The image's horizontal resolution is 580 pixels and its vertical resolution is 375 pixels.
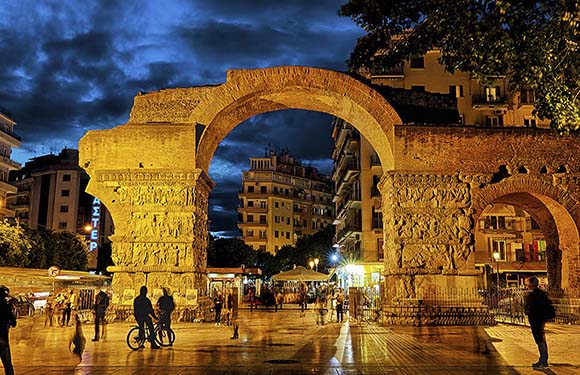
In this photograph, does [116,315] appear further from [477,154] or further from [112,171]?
[477,154]

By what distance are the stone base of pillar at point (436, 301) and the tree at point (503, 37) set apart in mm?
8093

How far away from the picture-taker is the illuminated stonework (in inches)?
682

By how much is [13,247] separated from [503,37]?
102 ft

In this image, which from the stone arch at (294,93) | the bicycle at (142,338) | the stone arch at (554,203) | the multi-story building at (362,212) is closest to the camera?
the bicycle at (142,338)

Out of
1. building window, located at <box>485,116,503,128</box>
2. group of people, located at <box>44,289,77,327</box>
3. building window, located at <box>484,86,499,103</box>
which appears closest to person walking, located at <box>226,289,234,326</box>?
group of people, located at <box>44,289,77,327</box>

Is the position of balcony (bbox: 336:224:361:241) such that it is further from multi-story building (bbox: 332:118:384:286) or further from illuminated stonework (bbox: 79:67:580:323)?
illuminated stonework (bbox: 79:67:580:323)

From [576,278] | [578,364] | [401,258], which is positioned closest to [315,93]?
[401,258]

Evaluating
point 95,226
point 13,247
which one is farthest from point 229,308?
point 95,226

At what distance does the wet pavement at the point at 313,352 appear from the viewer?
29.7 ft

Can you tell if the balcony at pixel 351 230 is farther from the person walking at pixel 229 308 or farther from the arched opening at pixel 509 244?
the person walking at pixel 229 308

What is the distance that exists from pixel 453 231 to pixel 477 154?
249 cm

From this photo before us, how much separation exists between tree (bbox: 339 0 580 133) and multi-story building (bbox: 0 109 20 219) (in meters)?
43.9

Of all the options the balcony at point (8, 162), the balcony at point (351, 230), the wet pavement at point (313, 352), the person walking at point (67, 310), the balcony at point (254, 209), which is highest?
the balcony at point (8, 162)

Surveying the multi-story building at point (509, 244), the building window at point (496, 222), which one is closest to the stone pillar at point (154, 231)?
the multi-story building at point (509, 244)
